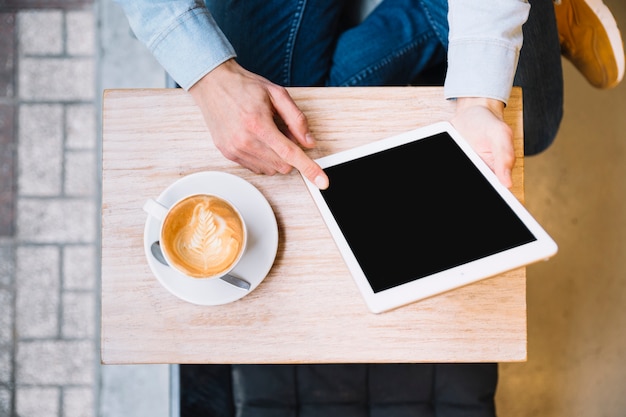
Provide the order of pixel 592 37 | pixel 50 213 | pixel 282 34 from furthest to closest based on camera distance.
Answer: pixel 50 213
pixel 592 37
pixel 282 34

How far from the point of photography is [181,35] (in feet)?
2.85

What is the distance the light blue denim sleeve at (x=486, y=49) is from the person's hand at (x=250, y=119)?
0.94 ft

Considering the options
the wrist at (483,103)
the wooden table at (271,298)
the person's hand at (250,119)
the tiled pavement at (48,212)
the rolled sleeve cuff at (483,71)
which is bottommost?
the tiled pavement at (48,212)

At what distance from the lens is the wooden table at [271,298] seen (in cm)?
89

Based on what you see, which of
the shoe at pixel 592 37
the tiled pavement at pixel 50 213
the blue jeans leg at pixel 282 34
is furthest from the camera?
the tiled pavement at pixel 50 213

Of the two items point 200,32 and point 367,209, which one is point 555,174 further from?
point 200,32

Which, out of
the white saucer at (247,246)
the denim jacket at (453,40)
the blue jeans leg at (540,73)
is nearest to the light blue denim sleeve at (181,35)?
the denim jacket at (453,40)

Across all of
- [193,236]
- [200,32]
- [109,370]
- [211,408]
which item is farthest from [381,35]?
[109,370]

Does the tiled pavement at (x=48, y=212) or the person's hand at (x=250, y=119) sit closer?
the person's hand at (x=250, y=119)

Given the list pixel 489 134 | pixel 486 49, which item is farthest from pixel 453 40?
pixel 489 134

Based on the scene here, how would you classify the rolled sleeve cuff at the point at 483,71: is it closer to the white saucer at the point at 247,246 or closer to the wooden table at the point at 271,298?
the wooden table at the point at 271,298

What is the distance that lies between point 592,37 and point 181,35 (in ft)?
4.16

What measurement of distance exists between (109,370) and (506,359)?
135cm

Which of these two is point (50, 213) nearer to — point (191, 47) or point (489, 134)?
point (191, 47)
